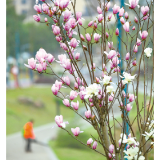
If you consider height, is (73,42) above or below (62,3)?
below

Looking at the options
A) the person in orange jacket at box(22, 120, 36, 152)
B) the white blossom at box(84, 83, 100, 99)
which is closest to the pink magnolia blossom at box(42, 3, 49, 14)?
the white blossom at box(84, 83, 100, 99)

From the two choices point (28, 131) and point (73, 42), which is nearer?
point (73, 42)

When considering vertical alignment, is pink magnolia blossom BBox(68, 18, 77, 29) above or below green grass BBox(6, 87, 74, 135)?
above

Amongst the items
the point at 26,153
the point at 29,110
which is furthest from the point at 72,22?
the point at 29,110

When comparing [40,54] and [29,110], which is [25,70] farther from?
[40,54]

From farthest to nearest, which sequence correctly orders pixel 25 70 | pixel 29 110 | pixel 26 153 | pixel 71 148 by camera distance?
1. pixel 25 70
2. pixel 29 110
3. pixel 26 153
4. pixel 71 148

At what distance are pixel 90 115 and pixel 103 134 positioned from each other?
118mm

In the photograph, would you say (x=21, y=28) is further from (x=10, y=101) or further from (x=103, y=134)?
(x=103, y=134)

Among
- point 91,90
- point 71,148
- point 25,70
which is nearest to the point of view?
point 91,90

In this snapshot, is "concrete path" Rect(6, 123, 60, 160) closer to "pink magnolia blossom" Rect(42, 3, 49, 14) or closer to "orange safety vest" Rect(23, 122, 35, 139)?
"orange safety vest" Rect(23, 122, 35, 139)

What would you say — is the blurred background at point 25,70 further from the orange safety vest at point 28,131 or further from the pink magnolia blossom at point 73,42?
the pink magnolia blossom at point 73,42

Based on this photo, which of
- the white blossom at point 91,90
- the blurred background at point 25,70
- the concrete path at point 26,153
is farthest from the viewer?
the blurred background at point 25,70

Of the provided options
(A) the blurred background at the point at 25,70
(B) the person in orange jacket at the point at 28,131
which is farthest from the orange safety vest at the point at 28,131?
(A) the blurred background at the point at 25,70
